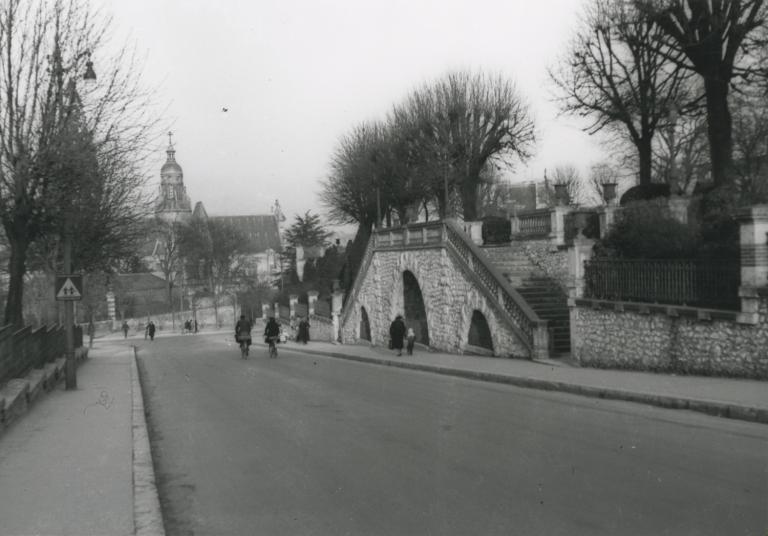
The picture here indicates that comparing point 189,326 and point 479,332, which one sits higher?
Answer: point 479,332

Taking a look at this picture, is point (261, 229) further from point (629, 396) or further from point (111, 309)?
point (629, 396)

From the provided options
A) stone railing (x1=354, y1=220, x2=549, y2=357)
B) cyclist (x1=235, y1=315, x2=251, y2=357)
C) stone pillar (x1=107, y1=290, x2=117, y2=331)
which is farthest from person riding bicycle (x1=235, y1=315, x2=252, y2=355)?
stone pillar (x1=107, y1=290, x2=117, y2=331)

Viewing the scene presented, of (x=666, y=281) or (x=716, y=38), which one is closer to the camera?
(x=666, y=281)

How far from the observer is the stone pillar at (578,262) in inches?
762

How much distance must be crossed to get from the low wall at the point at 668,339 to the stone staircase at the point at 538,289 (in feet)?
7.60

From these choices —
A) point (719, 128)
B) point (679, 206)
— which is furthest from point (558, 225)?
point (719, 128)

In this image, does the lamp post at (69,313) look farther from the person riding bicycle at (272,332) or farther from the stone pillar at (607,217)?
the stone pillar at (607,217)

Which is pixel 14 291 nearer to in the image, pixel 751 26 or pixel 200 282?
pixel 751 26

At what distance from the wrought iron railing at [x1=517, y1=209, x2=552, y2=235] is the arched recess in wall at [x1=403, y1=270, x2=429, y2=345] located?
462 cm

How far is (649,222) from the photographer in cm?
1933

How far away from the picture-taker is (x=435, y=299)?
28.6m

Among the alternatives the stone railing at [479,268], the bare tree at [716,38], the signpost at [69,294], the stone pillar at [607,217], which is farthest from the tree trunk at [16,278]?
the bare tree at [716,38]

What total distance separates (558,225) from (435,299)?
4.93 metres

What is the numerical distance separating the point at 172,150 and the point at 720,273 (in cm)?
11535
